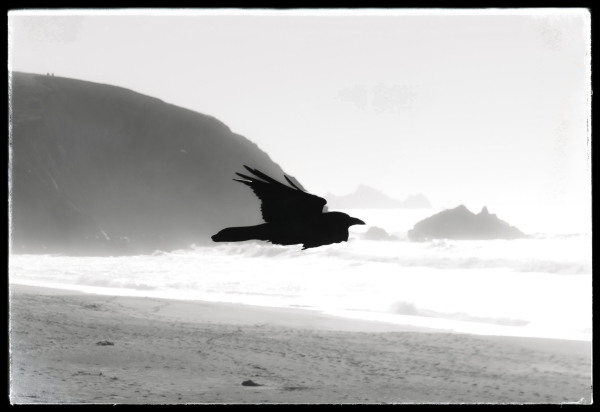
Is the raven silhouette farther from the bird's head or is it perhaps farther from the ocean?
the ocean

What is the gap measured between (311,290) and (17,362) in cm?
472

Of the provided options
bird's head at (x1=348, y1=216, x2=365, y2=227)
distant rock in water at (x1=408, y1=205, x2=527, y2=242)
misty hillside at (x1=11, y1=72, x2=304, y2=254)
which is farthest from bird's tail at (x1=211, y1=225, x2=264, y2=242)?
distant rock in water at (x1=408, y1=205, x2=527, y2=242)

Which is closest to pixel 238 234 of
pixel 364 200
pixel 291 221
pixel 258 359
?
pixel 291 221

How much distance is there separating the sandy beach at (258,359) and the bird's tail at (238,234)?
617cm

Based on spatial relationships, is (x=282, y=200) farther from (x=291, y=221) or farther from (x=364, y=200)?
(x=364, y=200)

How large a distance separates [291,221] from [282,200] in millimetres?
149

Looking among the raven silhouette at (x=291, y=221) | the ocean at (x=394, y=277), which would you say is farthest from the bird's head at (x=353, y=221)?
the ocean at (x=394, y=277)

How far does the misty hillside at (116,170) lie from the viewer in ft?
22.2

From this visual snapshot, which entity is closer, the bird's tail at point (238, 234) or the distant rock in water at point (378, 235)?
the bird's tail at point (238, 234)

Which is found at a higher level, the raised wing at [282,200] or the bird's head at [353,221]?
the raised wing at [282,200]

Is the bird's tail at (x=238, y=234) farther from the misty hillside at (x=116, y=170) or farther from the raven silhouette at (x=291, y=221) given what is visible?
the misty hillside at (x=116, y=170)

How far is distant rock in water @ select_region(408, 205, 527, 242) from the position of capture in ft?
25.9

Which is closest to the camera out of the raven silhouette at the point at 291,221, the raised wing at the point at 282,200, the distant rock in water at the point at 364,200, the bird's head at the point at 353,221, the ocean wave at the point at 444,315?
the bird's head at the point at 353,221

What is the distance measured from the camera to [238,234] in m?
2.44
